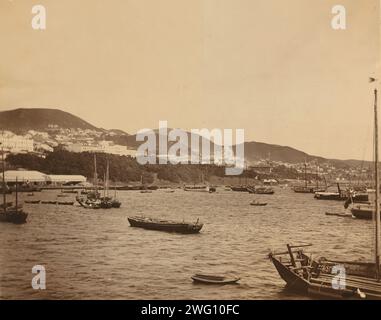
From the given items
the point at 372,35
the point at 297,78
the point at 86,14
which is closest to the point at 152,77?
the point at 86,14

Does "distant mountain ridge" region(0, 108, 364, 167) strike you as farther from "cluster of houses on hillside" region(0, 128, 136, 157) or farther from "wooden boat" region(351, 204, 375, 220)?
"wooden boat" region(351, 204, 375, 220)

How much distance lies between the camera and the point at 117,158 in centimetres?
674

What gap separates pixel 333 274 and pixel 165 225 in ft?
8.47

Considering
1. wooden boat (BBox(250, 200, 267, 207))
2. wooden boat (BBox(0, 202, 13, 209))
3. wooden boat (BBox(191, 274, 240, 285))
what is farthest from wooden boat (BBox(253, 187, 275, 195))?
wooden boat (BBox(0, 202, 13, 209))

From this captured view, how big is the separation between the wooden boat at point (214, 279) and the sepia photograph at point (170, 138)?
0.01m

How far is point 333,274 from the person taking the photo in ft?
19.6

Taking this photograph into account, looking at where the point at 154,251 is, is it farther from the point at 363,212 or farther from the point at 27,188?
the point at 363,212

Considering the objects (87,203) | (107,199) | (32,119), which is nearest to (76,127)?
(32,119)

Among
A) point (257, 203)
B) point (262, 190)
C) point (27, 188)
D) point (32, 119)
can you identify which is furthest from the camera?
point (262, 190)

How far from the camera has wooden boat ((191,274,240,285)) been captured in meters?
5.92

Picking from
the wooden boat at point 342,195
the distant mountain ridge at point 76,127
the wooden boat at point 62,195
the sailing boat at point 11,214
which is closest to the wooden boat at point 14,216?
the sailing boat at point 11,214

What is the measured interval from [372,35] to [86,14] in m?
3.55

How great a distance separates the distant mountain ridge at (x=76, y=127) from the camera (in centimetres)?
636

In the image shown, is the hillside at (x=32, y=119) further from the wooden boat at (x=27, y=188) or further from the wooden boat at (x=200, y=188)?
the wooden boat at (x=200, y=188)
